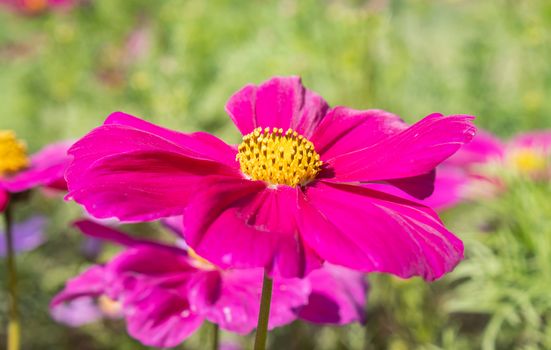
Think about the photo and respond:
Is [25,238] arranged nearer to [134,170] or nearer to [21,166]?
[21,166]

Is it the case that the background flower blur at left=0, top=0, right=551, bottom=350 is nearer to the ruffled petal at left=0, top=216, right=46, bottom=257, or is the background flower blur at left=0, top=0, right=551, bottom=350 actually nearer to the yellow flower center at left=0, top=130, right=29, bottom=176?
the ruffled petal at left=0, top=216, right=46, bottom=257

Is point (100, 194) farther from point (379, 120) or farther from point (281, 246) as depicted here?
point (379, 120)

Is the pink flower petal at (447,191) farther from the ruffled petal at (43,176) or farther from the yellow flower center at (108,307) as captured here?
the yellow flower center at (108,307)

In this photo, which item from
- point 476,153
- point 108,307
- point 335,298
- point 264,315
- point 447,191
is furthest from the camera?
point 108,307

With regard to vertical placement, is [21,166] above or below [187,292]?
above

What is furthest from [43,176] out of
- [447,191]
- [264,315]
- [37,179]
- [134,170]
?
[447,191]

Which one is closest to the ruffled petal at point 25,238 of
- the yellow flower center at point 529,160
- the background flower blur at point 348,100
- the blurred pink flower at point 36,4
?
the background flower blur at point 348,100
